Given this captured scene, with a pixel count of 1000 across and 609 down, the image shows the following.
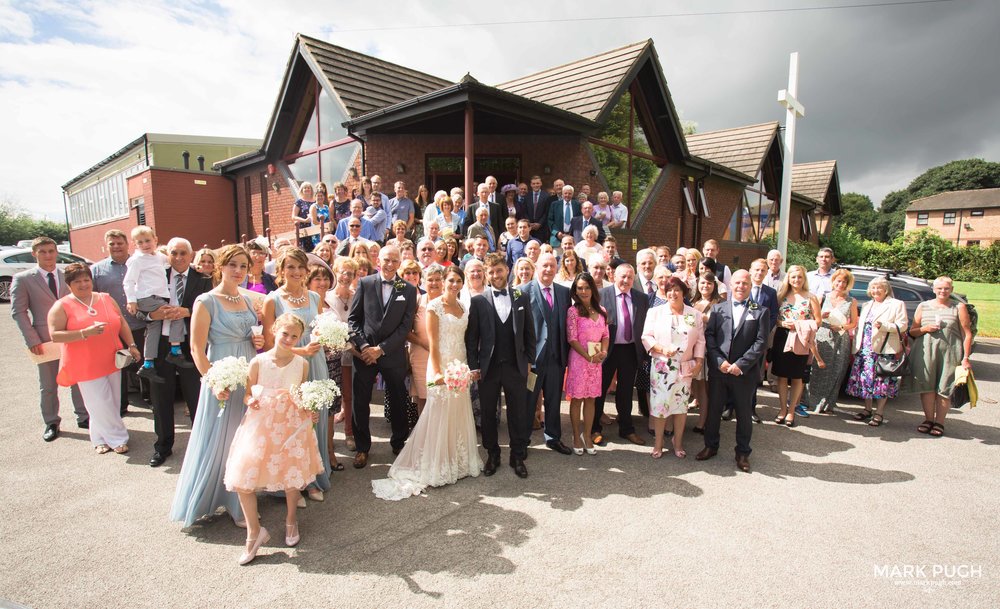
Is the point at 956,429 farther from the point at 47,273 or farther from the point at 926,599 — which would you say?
the point at 47,273

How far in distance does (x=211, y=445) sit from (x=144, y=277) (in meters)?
2.57

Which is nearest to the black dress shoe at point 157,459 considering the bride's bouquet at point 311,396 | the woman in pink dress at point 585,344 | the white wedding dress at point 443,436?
the white wedding dress at point 443,436

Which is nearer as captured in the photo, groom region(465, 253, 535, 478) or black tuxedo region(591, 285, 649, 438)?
groom region(465, 253, 535, 478)

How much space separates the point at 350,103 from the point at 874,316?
39.4 ft

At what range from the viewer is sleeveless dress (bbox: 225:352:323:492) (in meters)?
3.24

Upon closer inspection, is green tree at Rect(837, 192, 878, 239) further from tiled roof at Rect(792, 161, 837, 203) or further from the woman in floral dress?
the woman in floral dress

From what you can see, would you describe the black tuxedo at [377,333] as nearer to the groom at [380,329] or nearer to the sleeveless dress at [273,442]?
the groom at [380,329]

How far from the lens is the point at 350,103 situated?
1247cm

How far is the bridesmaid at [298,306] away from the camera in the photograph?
156 inches

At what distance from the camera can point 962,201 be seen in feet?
213

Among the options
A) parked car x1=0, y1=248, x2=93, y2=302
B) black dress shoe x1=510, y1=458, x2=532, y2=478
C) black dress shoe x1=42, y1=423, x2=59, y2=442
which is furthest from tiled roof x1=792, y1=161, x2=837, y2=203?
parked car x1=0, y1=248, x2=93, y2=302

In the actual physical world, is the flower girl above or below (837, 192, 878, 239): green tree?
below

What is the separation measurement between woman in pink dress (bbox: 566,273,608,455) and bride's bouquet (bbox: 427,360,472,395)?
133 cm

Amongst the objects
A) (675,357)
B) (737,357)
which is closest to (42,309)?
(675,357)
